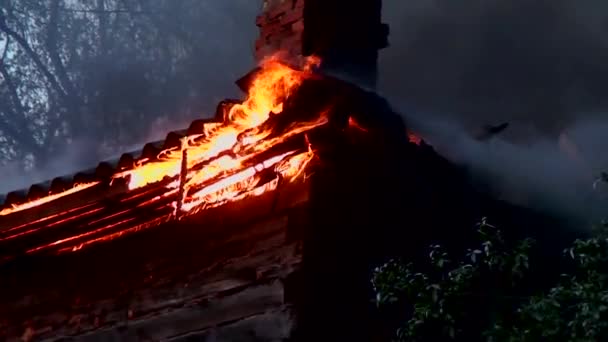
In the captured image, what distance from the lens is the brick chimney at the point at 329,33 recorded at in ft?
28.3

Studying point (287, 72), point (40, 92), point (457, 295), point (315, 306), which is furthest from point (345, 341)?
point (40, 92)

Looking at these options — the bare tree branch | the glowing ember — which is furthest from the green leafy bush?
the bare tree branch

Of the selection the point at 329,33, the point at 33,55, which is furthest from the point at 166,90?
the point at 329,33

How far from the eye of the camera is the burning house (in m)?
7.15

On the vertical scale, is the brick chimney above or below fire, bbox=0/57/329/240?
above

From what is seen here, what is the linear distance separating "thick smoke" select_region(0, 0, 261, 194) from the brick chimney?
23.2ft

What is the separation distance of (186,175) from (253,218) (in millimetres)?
575

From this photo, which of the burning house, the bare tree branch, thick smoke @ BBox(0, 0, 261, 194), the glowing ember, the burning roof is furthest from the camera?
the bare tree branch

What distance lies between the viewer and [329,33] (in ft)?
28.5

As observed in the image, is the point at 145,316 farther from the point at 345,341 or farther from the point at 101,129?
the point at 101,129

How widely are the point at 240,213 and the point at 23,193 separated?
6.01 ft

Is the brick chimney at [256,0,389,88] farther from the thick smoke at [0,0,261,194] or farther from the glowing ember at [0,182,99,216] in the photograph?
the thick smoke at [0,0,261,194]

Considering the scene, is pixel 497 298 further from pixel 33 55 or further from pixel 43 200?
pixel 33 55

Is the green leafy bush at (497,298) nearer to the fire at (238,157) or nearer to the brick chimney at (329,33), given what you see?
the fire at (238,157)
